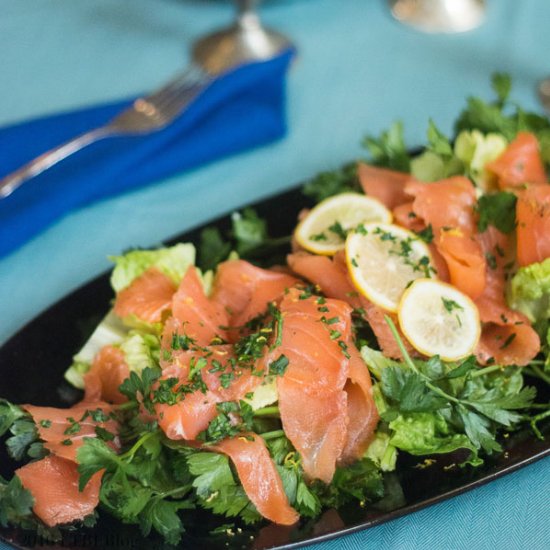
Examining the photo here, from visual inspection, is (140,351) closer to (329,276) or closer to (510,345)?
(329,276)

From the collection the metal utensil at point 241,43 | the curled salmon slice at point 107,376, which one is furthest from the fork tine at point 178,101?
the curled salmon slice at point 107,376

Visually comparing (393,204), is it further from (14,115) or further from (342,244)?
(14,115)

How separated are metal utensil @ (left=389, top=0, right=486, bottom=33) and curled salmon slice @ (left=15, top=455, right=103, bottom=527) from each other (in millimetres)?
2363

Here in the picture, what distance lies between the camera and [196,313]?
1.71 metres

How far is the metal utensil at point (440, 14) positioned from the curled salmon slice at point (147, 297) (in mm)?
1859

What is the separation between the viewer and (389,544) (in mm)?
1524

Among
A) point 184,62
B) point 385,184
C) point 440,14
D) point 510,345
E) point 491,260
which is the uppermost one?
point 184,62

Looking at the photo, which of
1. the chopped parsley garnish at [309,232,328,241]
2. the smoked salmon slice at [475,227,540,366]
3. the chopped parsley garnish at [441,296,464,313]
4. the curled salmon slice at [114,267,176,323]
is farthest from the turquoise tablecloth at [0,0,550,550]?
the chopped parsley garnish at [441,296,464,313]

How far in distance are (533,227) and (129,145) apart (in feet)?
4.04

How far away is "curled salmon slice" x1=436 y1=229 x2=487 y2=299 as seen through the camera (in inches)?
69.2

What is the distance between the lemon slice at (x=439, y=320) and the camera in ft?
5.41

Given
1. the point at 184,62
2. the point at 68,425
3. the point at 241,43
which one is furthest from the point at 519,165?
the point at 184,62

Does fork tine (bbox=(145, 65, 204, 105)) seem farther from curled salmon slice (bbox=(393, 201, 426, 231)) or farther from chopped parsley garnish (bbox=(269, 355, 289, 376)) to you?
chopped parsley garnish (bbox=(269, 355, 289, 376))

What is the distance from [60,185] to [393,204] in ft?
3.17
